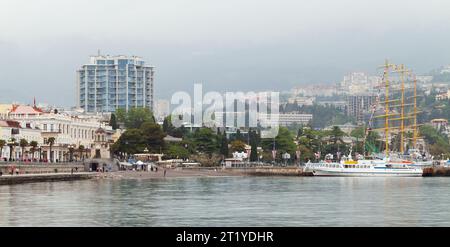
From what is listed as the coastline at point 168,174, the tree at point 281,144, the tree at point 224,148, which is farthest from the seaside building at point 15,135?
the tree at point 281,144

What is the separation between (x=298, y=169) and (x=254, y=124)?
232ft

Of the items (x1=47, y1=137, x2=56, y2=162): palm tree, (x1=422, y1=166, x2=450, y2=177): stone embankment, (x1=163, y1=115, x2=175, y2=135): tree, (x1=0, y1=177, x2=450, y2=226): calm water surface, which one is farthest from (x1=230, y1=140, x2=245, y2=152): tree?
(x1=0, y1=177, x2=450, y2=226): calm water surface

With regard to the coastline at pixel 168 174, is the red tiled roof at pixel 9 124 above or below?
above

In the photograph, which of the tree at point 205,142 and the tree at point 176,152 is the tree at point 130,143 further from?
the tree at point 205,142

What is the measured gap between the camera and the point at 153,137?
395ft

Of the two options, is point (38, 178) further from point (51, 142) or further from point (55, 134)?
point (55, 134)

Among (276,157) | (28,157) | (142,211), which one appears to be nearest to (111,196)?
(142,211)

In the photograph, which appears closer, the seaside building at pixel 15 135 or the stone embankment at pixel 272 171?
the seaside building at pixel 15 135

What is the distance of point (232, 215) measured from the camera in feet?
131

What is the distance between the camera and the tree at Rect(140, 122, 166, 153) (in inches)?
4719

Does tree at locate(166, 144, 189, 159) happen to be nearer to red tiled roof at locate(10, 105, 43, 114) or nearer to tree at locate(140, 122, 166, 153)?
tree at locate(140, 122, 166, 153)

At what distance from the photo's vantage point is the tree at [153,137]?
119875mm

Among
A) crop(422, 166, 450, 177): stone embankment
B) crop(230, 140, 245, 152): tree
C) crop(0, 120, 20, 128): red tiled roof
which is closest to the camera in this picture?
crop(0, 120, 20, 128): red tiled roof

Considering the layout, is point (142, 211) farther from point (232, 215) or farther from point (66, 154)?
point (66, 154)
